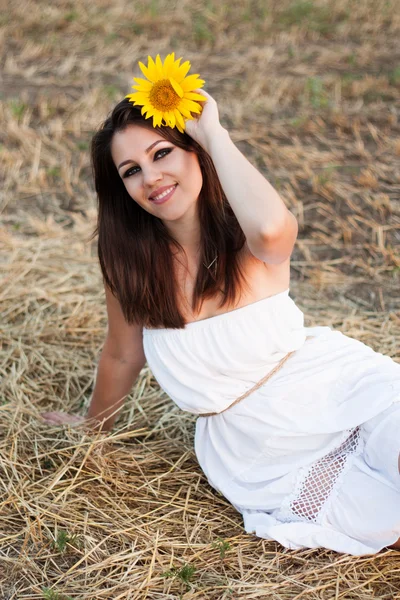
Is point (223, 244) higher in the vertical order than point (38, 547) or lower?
higher

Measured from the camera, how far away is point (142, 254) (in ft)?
8.75

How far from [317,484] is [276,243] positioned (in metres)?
0.78

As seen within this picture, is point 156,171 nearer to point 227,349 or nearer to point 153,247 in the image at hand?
point 153,247

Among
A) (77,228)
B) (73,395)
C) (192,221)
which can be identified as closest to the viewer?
(192,221)

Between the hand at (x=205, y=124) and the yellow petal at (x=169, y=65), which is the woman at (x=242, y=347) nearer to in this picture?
the hand at (x=205, y=124)

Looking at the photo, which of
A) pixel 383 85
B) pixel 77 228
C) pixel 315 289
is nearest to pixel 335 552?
pixel 315 289

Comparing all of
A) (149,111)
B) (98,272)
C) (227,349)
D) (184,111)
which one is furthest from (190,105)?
(98,272)

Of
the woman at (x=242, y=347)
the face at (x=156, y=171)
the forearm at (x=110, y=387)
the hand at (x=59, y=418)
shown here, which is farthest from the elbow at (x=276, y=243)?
the hand at (x=59, y=418)

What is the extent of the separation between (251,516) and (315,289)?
1.88 meters

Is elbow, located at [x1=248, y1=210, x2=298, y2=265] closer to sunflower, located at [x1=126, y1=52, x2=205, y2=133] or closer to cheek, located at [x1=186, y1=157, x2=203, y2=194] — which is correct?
cheek, located at [x1=186, y1=157, x2=203, y2=194]

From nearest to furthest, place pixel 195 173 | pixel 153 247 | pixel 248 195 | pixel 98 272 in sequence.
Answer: pixel 248 195
pixel 195 173
pixel 153 247
pixel 98 272

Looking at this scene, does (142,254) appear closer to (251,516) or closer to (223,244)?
(223,244)

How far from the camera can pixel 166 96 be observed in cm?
239

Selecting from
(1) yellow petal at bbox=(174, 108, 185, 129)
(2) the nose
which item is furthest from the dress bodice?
(1) yellow petal at bbox=(174, 108, 185, 129)
